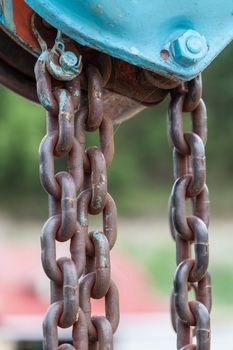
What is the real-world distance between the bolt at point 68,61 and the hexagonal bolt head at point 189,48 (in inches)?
4.0

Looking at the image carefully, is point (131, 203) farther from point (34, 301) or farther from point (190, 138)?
point (190, 138)

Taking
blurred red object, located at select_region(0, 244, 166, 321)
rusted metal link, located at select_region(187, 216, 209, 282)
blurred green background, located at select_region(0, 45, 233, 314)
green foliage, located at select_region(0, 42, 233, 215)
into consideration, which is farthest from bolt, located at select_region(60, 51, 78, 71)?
green foliage, located at select_region(0, 42, 233, 215)

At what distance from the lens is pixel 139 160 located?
17438 millimetres

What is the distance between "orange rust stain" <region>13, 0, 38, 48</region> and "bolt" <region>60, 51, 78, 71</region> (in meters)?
0.08

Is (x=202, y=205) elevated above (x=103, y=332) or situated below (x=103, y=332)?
above

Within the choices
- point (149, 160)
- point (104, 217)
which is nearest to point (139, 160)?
point (149, 160)

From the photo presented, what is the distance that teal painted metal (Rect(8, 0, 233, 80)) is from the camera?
0.91 m

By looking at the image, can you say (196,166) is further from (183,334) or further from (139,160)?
(139,160)

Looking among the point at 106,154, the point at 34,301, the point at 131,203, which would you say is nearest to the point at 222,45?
the point at 106,154

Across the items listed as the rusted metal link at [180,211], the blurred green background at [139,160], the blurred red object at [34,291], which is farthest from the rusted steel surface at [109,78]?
the blurred green background at [139,160]

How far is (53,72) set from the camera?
0.95m

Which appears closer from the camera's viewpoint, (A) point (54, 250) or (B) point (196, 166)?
(A) point (54, 250)

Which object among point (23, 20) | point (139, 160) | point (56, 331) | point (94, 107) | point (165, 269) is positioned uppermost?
point (139, 160)

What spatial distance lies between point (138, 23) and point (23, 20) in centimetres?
15
